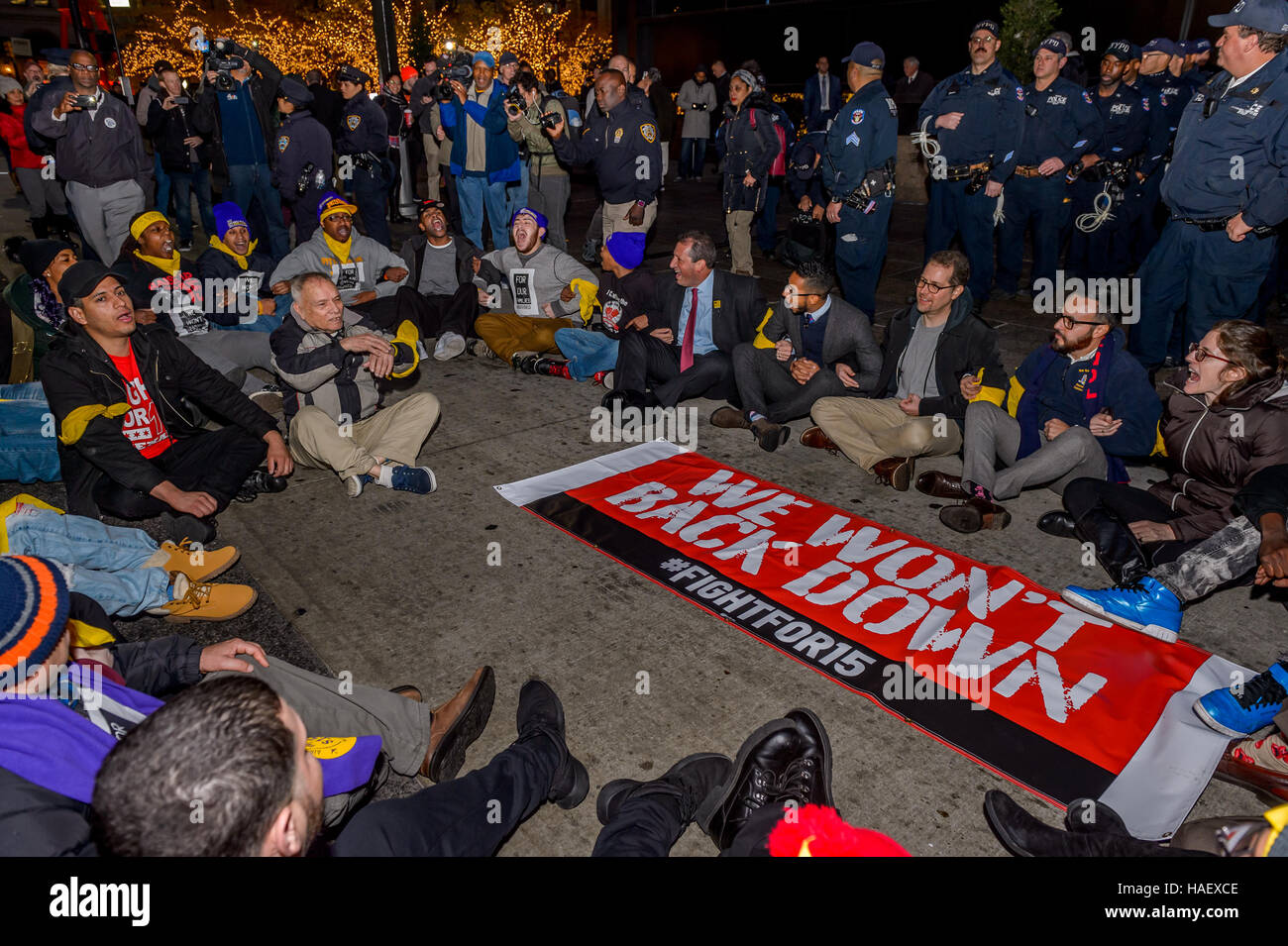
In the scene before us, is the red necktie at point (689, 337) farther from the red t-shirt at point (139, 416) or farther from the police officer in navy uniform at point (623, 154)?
the red t-shirt at point (139, 416)

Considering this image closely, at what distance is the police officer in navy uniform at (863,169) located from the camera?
6.94m

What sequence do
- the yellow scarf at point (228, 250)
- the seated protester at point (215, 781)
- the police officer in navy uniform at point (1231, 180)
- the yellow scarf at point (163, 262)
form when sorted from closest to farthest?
the seated protester at point (215, 781), the police officer in navy uniform at point (1231, 180), the yellow scarf at point (163, 262), the yellow scarf at point (228, 250)

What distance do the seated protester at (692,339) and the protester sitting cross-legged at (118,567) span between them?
124 inches

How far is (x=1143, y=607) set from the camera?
3570 mm

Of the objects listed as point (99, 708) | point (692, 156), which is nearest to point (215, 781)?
point (99, 708)

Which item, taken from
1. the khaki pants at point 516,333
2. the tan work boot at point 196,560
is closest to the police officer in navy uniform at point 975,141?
the khaki pants at point 516,333

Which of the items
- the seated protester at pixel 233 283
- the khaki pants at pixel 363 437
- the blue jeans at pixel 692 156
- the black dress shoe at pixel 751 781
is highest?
the blue jeans at pixel 692 156

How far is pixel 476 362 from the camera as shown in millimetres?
7426

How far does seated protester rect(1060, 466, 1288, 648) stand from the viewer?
351 cm

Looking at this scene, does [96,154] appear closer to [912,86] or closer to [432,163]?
[432,163]

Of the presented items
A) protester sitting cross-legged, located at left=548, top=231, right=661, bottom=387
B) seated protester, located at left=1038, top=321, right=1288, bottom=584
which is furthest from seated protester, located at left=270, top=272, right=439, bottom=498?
seated protester, located at left=1038, top=321, right=1288, bottom=584

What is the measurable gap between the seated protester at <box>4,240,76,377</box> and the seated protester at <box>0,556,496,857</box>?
3.51m

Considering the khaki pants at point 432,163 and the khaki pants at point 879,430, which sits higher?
the khaki pants at point 432,163
